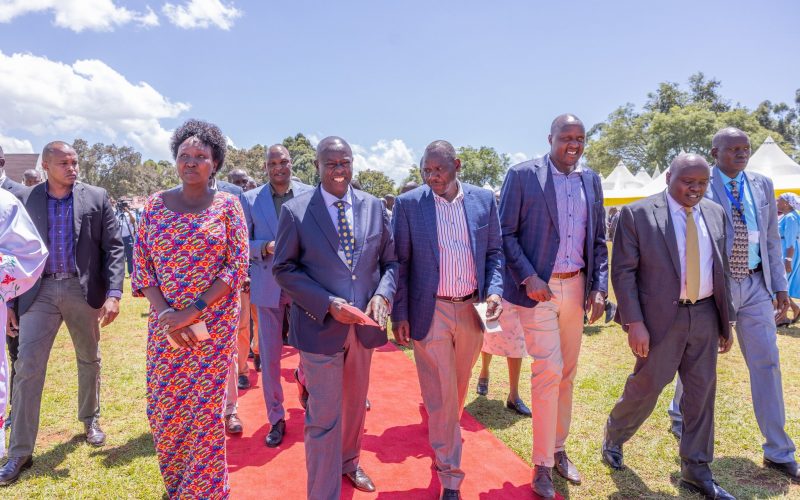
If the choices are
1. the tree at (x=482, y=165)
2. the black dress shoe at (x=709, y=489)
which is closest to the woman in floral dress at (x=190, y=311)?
the black dress shoe at (x=709, y=489)

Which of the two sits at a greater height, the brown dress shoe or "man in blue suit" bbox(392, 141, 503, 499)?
"man in blue suit" bbox(392, 141, 503, 499)

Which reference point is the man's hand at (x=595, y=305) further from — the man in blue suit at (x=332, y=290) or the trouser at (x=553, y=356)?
the man in blue suit at (x=332, y=290)

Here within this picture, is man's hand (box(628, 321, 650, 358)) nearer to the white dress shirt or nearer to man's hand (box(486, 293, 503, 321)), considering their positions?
the white dress shirt

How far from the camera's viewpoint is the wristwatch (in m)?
2.71

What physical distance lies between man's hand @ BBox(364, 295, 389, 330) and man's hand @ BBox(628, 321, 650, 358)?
5.72 ft

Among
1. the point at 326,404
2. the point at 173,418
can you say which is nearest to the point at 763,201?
the point at 326,404

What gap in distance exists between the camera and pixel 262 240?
4324mm

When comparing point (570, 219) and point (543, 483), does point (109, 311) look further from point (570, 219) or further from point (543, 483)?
point (570, 219)

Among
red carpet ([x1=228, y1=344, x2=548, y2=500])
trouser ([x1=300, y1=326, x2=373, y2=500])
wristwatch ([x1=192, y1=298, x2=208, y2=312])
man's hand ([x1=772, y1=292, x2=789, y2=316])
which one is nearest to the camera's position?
wristwatch ([x1=192, y1=298, x2=208, y2=312])

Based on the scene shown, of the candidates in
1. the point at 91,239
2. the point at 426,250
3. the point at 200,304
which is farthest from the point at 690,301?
the point at 91,239

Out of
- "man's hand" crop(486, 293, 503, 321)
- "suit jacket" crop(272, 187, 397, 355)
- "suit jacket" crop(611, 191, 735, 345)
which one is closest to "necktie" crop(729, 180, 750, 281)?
"suit jacket" crop(611, 191, 735, 345)

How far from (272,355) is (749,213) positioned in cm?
411

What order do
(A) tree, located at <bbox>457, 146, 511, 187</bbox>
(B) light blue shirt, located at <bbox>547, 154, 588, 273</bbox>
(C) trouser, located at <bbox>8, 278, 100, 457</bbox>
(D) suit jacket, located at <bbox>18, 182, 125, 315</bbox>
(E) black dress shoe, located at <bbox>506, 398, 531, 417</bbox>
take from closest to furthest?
(B) light blue shirt, located at <bbox>547, 154, 588, 273</bbox>
(C) trouser, located at <bbox>8, 278, 100, 457</bbox>
(D) suit jacket, located at <bbox>18, 182, 125, 315</bbox>
(E) black dress shoe, located at <bbox>506, 398, 531, 417</bbox>
(A) tree, located at <bbox>457, 146, 511, 187</bbox>

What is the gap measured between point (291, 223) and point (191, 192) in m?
0.60
